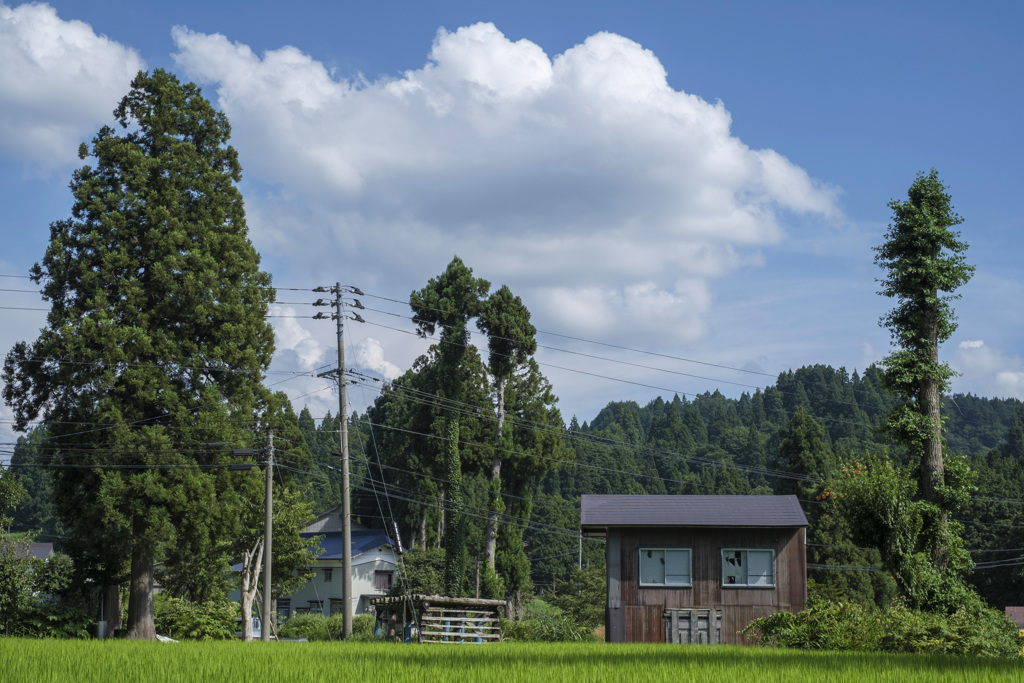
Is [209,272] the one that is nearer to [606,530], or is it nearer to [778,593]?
[606,530]

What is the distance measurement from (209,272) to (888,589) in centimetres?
5252

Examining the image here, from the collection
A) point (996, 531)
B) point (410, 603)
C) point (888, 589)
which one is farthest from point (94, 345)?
point (996, 531)

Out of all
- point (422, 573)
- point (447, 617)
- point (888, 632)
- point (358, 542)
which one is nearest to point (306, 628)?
point (422, 573)

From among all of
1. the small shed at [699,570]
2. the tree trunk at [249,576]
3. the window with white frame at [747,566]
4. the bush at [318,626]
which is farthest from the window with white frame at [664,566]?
the bush at [318,626]

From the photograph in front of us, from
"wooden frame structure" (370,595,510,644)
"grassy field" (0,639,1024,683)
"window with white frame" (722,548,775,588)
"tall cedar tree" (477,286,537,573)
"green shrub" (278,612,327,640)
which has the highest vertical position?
"tall cedar tree" (477,286,537,573)

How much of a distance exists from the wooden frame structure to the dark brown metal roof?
4.94 meters

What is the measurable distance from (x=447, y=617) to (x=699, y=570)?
938 cm

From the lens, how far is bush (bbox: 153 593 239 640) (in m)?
34.4

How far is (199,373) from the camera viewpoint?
3158 centimetres

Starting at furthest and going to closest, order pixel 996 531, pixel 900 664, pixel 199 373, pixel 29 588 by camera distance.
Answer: pixel 996 531 < pixel 199 373 < pixel 29 588 < pixel 900 664

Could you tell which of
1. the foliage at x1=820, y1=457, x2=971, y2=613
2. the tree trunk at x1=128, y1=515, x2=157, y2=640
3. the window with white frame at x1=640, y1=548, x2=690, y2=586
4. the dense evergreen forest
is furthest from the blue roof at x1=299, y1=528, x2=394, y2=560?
the foliage at x1=820, y1=457, x2=971, y2=613

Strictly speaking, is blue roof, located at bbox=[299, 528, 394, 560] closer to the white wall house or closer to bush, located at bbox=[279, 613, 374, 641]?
the white wall house

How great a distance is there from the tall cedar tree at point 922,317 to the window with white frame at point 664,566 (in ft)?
29.2

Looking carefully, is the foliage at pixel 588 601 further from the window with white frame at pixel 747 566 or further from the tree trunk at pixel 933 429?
the tree trunk at pixel 933 429
